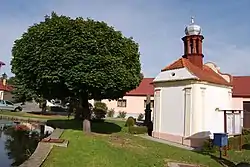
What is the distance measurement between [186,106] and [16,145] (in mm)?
12436

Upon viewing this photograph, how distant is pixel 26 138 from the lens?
2259cm

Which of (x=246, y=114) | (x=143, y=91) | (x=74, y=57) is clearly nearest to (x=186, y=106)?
(x=74, y=57)

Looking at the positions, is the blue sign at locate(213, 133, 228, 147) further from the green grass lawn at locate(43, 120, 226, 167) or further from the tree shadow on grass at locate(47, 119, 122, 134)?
the tree shadow on grass at locate(47, 119, 122, 134)

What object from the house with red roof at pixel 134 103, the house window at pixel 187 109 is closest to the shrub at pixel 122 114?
the house with red roof at pixel 134 103

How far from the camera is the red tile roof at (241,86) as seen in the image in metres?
34.9

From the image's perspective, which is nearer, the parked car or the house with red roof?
the house with red roof

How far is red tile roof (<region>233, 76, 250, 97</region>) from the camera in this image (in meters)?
34.9

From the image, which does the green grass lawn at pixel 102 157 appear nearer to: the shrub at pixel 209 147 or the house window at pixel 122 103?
the shrub at pixel 209 147

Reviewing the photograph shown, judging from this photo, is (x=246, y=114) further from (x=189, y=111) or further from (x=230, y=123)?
(x=189, y=111)

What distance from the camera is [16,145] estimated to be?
19.1m

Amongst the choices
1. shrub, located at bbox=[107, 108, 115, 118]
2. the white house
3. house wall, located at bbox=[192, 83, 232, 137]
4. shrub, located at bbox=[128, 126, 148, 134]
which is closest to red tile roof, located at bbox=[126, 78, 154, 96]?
shrub, located at bbox=[107, 108, 115, 118]

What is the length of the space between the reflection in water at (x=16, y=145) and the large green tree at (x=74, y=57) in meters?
3.91

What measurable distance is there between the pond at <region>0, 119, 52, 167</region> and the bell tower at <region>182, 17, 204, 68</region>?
48.6 feet

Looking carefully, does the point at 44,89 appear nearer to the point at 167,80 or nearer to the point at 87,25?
the point at 87,25
